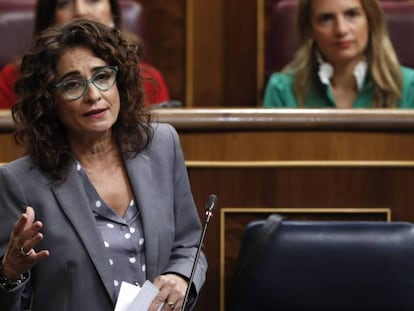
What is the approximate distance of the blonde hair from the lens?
1346 millimetres

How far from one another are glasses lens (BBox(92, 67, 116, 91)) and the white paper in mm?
173

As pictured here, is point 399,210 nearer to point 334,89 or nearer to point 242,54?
point 334,89

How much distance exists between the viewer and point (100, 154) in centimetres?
93

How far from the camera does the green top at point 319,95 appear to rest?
4.45ft

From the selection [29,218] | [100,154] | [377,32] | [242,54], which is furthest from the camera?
[242,54]

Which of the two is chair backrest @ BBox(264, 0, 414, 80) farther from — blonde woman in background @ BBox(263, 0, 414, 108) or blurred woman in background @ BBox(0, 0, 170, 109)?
blurred woman in background @ BBox(0, 0, 170, 109)

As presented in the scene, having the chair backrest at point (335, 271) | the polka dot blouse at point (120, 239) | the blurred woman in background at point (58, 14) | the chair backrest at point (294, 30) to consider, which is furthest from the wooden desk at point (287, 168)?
the chair backrest at point (294, 30)

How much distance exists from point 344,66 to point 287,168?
1.09 feet

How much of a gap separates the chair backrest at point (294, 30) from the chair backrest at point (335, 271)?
0.54m

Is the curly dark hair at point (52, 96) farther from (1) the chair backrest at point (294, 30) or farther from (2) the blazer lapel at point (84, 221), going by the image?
(1) the chair backrest at point (294, 30)

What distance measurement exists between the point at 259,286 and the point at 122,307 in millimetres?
190

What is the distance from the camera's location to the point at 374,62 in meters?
1.36

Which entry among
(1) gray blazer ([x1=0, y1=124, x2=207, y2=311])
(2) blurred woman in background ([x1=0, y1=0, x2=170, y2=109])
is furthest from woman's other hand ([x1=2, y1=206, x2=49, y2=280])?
(2) blurred woman in background ([x1=0, y1=0, x2=170, y2=109])

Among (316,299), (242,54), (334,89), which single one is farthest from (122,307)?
(242,54)
